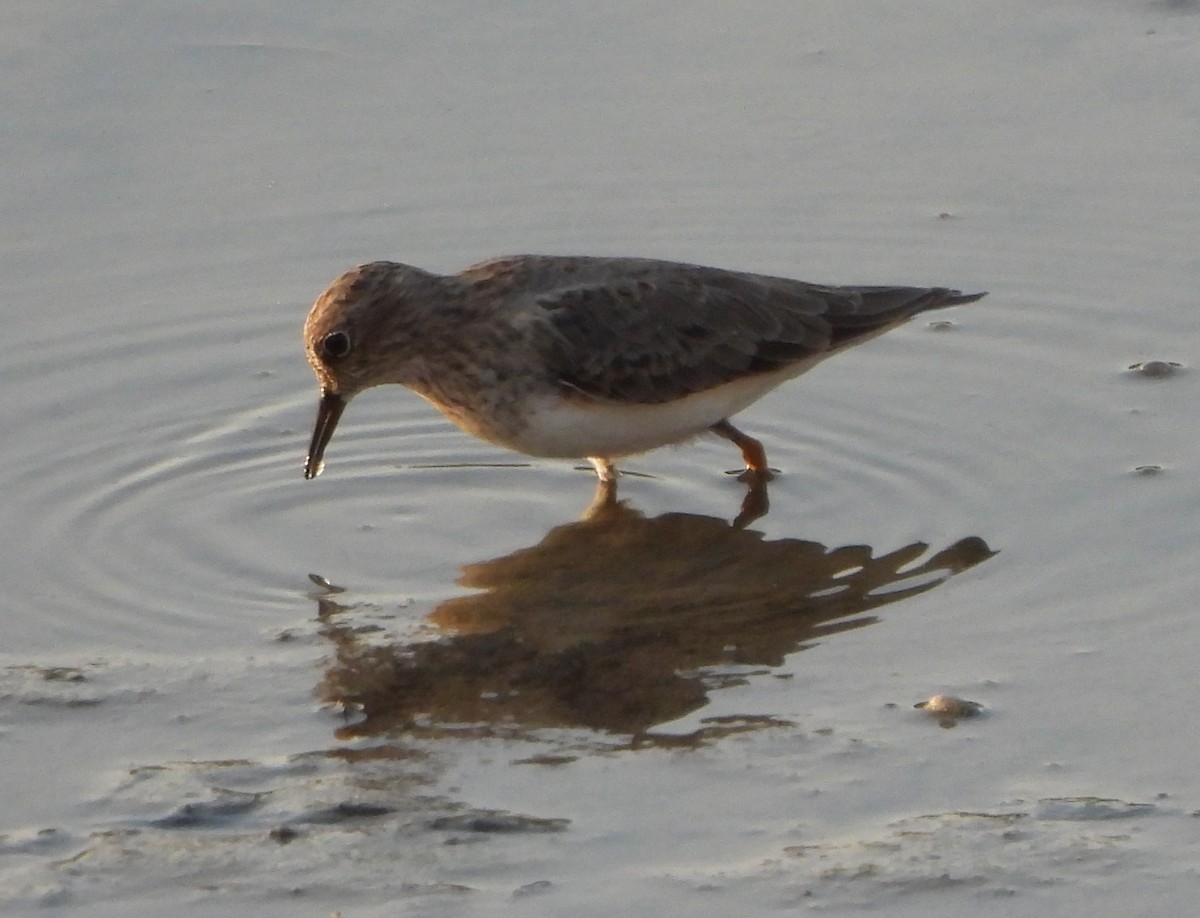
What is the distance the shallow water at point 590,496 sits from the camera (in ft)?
17.5

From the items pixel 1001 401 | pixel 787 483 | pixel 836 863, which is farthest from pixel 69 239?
pixel 836 863

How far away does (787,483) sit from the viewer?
768 centimetres

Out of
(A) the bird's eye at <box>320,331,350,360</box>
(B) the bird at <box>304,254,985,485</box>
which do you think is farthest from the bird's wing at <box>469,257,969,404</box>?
(A) the bird's eye at <box>320,331,350,360</box>

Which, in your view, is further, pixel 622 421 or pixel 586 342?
pixel 586 342

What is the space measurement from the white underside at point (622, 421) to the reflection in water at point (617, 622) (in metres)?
0.24

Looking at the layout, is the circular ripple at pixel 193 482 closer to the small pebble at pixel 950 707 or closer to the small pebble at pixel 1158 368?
the small pebble at pixel 950 707

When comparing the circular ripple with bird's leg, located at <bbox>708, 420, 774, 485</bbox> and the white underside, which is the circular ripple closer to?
the white underside

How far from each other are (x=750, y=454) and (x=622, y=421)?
0.50 metres

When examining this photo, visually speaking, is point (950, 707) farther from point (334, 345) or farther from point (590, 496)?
point (334, 345)

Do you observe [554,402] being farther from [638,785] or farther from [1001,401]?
[638,785]

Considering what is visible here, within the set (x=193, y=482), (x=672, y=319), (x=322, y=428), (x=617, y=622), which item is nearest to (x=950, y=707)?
(x=617, y=622)

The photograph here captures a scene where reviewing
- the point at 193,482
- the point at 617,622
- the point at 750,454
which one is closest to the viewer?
the point at 617,622

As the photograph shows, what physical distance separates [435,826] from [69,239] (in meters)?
4.56

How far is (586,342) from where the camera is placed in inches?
310
